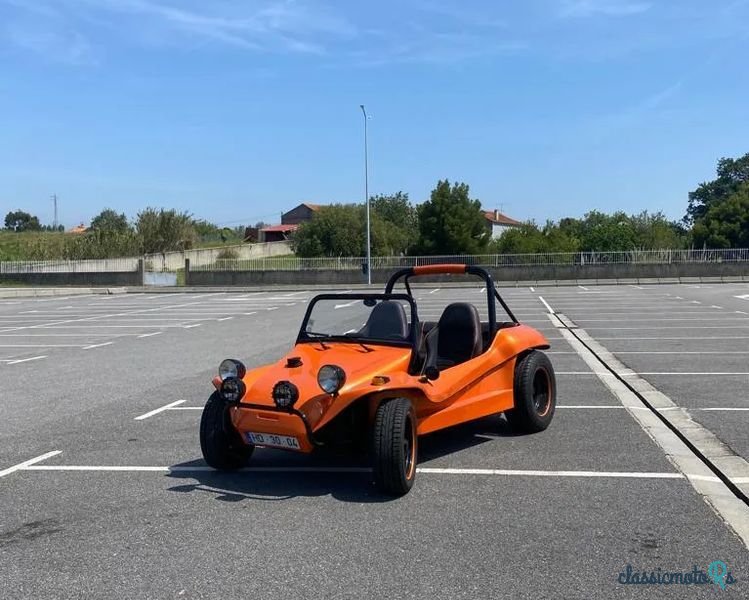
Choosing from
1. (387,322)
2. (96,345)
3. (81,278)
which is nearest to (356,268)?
(81,278)

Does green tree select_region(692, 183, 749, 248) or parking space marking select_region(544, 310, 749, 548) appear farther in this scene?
green tree select_region(692, 183, 749, 248)

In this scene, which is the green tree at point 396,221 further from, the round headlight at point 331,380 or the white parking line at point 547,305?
the round headlight at point 331,380

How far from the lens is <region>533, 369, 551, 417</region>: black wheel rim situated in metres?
7.83

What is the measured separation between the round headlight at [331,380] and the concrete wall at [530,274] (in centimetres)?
4201

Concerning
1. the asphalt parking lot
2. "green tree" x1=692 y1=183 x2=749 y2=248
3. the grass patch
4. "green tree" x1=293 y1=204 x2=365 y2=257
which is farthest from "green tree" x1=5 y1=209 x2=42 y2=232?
the asphalt parking lot

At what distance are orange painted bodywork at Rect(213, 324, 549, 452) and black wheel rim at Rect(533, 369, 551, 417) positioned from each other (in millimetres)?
420

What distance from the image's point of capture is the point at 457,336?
7.19m

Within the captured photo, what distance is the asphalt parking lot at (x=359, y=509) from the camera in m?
4.17

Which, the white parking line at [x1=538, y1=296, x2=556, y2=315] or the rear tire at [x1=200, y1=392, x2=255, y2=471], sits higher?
the rear tire at [x1=200, y1=392, x2=255, y2=471]

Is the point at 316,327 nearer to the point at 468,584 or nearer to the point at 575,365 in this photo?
the point at 468,584

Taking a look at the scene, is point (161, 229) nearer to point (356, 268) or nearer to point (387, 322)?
point (356, 268)

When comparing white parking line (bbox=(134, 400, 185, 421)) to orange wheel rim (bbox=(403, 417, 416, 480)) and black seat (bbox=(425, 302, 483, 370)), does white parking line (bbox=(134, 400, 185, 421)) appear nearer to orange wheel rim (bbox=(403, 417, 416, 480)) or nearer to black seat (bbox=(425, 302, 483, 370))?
black seat (bbox=(425, 302, 483, 370))

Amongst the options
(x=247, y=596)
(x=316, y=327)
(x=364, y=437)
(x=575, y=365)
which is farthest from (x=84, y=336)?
(x=247, y=596)

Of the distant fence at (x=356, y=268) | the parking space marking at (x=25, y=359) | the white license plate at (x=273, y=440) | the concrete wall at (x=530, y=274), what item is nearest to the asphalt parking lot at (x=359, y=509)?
the white license plate at (x=273, y=440)
